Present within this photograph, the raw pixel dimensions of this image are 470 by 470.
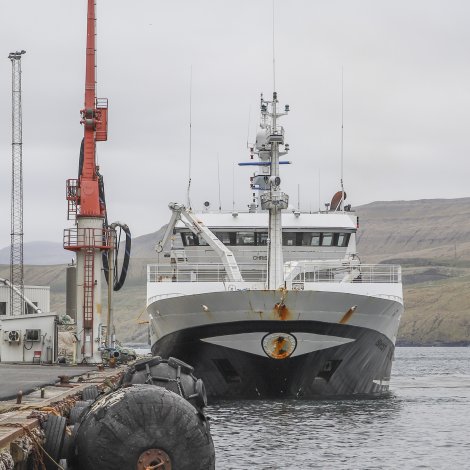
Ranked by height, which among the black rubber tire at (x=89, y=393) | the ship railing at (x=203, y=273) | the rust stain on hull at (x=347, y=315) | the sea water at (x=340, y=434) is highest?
the ship railing at (x=203, y=273)

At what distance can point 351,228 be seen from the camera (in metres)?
44.9

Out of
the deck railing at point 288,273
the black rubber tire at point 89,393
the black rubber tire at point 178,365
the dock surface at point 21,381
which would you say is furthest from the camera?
the deck railing at point 288,273

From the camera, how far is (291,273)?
39.4 meters

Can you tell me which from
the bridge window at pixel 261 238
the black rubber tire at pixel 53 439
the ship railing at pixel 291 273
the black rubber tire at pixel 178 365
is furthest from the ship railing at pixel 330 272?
the black rubber tire at pixel 53 439

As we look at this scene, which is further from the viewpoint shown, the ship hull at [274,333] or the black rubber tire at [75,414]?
the ship hull at [274,333]

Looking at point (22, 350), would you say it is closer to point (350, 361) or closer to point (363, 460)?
point (350, 361)

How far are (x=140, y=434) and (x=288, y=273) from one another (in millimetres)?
24969

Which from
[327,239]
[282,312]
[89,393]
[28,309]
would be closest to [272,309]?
[282,312]

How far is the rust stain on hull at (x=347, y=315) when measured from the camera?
36.0 metres

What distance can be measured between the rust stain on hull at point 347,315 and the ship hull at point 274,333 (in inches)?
1.4

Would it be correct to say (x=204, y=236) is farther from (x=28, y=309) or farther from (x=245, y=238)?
(x=28, y=309)

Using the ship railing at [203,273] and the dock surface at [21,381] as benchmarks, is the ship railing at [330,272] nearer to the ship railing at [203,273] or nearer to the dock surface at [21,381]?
the ship railing at [203,273]

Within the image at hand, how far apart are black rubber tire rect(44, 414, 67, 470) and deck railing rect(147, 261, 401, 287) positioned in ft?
75.3

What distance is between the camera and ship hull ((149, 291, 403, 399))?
3509 centimetres
